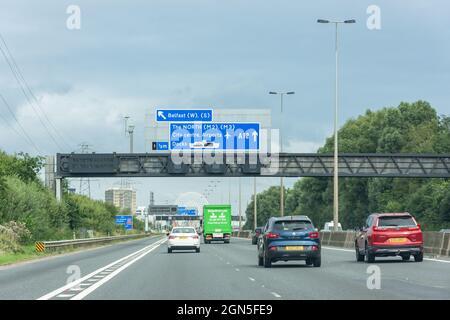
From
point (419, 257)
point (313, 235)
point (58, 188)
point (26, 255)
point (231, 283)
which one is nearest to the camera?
point (231, 283)

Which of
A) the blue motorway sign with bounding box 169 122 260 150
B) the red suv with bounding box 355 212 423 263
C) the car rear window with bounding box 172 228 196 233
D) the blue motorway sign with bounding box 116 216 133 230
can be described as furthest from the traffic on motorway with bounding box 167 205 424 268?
the blue motorway sign with bounding box 116 216 133 230

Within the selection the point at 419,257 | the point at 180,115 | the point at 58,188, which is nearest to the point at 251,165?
the point at 58,188

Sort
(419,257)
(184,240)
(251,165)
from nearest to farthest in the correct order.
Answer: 1. (419,257)
2. (184,240)
3. (251,165)

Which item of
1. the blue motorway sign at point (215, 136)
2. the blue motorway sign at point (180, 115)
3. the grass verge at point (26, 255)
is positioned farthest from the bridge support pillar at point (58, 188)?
the grass verge at point (26, 255)

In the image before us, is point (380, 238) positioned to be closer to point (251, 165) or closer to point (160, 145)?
point (160, 145)

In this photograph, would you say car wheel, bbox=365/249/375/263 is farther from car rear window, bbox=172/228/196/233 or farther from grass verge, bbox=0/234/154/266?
car rear window, bbox=172/228/196/233

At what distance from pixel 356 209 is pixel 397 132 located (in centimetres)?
1444

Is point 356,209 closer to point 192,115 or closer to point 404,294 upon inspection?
point 192,115

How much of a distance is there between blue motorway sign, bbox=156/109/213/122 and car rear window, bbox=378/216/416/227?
32619mm

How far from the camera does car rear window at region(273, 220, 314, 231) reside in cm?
3122

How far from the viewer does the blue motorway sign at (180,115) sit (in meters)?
65.1

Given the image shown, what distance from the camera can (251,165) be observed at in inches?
3223

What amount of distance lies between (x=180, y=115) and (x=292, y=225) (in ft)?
114

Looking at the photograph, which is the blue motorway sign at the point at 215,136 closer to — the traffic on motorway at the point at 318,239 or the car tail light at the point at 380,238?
the traffic on motorway at the point at 318,239
